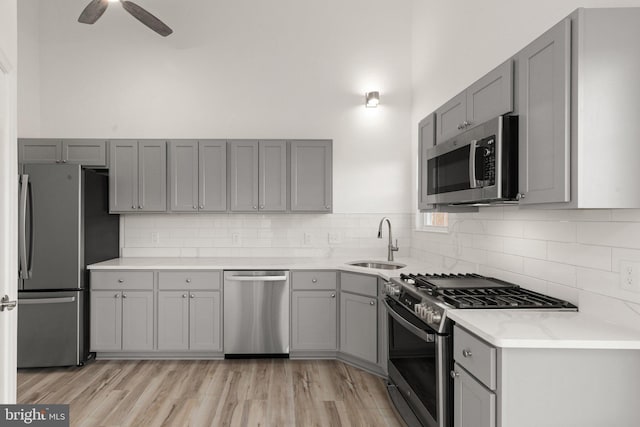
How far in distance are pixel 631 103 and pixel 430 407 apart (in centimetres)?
172

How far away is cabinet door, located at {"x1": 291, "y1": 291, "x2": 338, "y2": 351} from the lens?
12.6 ft

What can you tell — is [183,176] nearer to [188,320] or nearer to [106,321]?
[188,320]

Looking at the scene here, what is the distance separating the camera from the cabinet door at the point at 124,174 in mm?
4129

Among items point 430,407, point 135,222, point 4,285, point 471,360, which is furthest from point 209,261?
point 471,360

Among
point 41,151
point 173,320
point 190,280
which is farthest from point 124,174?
point 173,320

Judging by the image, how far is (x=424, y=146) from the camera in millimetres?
3236

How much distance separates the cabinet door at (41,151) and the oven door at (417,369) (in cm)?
361

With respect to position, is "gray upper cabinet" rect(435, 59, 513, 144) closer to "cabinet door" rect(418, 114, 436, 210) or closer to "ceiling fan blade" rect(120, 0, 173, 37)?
"cabinet door" rect(418, 114, 436, 210)

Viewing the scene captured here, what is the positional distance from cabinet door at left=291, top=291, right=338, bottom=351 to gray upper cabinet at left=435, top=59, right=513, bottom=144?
1842mm

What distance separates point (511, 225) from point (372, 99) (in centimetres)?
226

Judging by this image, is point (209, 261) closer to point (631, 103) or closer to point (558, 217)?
point (558, 217)

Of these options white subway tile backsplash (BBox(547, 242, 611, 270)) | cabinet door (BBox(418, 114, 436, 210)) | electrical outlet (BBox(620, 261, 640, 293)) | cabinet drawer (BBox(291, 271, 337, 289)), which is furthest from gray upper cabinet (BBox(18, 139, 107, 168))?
electrical outlet (BBox(620, 261, 640, 293))

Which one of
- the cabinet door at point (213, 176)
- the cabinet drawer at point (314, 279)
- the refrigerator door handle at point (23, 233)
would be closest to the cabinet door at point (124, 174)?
the cabinet door at point (213, 176)

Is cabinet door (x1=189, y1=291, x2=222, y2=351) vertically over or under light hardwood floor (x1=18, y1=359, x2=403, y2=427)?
over
